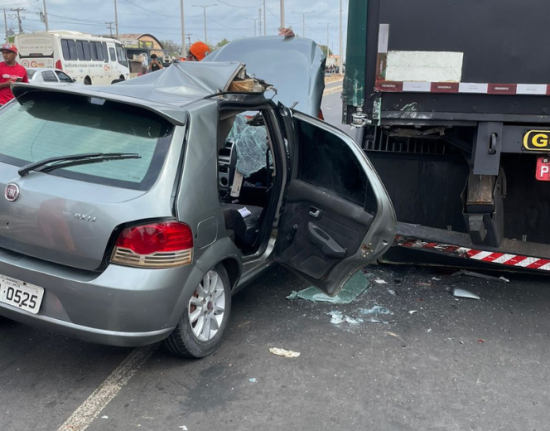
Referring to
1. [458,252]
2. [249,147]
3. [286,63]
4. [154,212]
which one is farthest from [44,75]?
[154,212]

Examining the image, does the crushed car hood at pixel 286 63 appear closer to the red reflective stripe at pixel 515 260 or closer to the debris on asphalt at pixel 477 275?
the debris on asphalt at pixel 477 275

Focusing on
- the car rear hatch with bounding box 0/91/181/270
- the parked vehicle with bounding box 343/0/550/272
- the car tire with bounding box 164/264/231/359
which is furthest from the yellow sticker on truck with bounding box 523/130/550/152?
the car rear hatch with bounding box 0/91/181/270

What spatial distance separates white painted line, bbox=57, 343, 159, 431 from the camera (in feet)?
9.62

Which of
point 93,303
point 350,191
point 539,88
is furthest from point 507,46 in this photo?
point 93,303

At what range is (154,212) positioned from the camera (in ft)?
9.89

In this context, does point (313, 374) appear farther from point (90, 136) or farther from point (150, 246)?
point (90, 136)

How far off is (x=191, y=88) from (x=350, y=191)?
4.46 ft

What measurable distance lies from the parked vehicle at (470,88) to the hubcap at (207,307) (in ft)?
5.34

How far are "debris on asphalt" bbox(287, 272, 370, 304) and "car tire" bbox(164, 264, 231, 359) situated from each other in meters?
1.05

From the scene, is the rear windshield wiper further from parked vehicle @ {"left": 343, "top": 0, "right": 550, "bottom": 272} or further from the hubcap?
parked vehicle @ {"left": 343, "top": 0, "right": 550, "bottom": 272}

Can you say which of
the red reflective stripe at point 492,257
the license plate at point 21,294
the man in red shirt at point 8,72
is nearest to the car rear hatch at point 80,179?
the license plate at point 21,294

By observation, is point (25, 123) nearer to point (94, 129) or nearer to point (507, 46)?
point (94, 129)

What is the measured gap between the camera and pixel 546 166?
397 centimetres

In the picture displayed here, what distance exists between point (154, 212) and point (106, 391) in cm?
111
